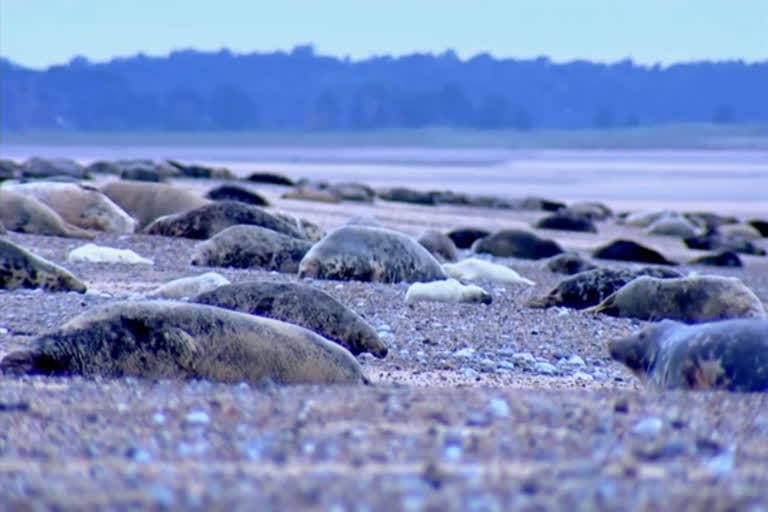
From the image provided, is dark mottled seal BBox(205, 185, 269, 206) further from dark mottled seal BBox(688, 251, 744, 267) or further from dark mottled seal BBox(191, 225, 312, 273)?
dark mottled seal BBox(191, 225, 312, 273)

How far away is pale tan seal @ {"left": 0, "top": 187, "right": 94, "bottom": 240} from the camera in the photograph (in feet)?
29.0

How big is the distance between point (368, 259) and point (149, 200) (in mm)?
4178

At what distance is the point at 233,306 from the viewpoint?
15.4 feet

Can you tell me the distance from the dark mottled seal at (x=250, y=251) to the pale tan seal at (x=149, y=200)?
9.42 feet

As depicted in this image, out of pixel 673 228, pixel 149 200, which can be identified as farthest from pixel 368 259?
pixel 673 228

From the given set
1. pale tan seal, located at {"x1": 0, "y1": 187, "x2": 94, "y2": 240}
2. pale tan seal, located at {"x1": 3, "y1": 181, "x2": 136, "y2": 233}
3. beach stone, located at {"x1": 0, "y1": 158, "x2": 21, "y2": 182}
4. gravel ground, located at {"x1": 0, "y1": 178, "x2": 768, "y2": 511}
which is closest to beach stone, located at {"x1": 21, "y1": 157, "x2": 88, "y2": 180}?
beach stone, located at {"x1": 0, "y1": 158, "x2": 21, "y2": 182}

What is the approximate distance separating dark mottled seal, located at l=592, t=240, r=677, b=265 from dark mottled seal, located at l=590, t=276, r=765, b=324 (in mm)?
4792

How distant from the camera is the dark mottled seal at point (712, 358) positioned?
341 centimetres

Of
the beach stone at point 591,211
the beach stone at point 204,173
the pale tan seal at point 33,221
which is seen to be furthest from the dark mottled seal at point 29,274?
the beach stone at point 204,173

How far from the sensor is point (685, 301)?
224 inches

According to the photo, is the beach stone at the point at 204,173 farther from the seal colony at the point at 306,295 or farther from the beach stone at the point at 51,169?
the seal colony at the point at 306,295

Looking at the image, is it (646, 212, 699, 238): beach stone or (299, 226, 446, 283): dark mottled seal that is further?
(646, 212, 699, 238): beach stone

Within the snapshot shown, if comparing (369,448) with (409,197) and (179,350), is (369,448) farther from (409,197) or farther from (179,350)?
(409,197)

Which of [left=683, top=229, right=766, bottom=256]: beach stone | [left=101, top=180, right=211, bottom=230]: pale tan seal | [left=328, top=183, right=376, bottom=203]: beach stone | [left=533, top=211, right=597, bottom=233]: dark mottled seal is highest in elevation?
[left=101, top=180, right=211, bottom=230]: pale tan seal
